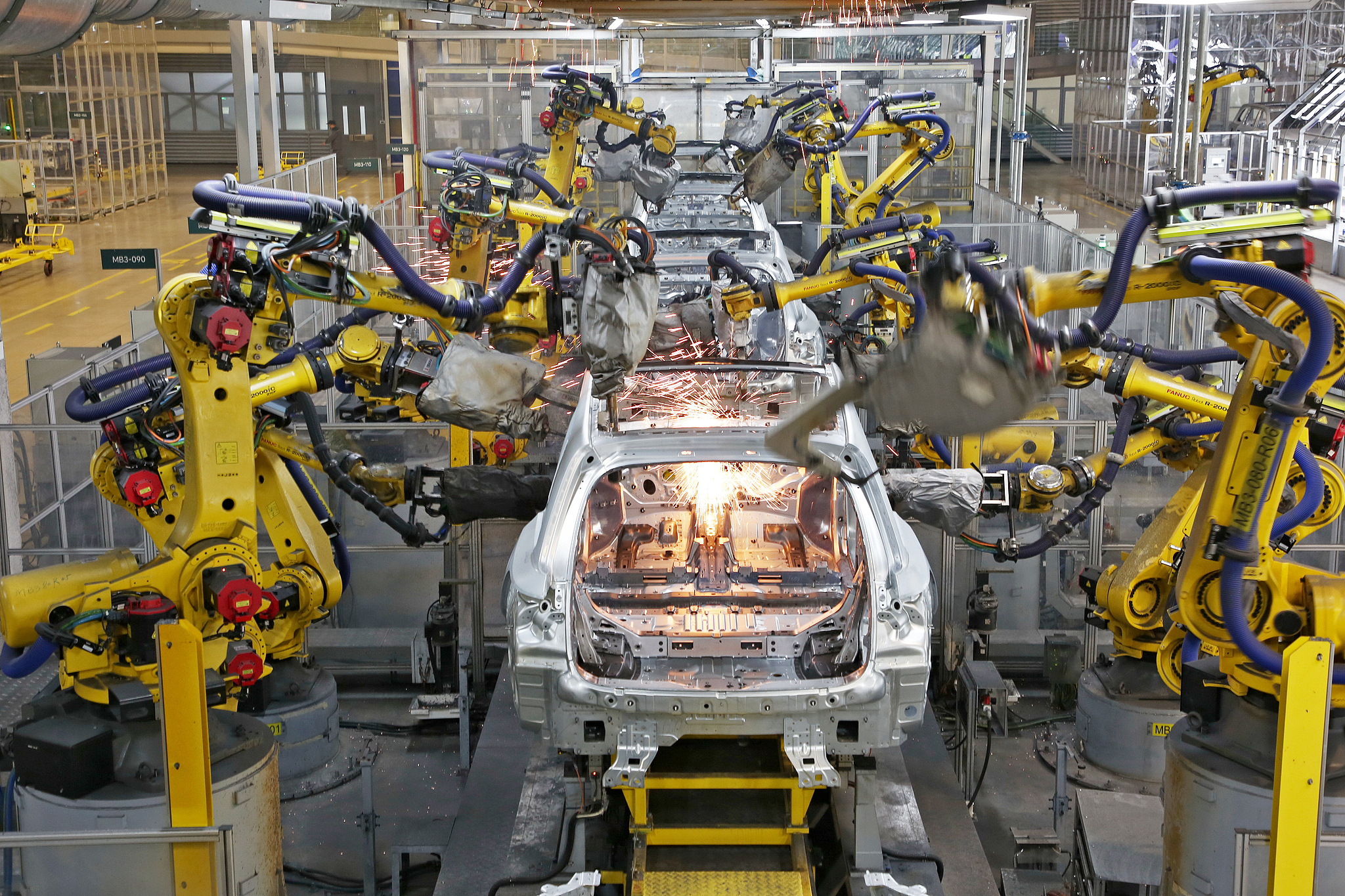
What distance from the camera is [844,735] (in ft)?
13.7

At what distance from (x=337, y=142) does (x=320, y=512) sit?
29926mm

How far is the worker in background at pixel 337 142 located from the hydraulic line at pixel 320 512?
28774mm

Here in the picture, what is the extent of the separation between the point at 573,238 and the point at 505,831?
2392 mm

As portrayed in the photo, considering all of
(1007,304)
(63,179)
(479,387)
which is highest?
(1007,304)

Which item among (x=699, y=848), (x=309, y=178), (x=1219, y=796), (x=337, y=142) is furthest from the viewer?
(x=337, y=142)

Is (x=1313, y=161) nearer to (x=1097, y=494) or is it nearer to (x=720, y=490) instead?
(x=1097, y=494)

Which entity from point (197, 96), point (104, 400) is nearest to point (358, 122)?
point (197, 96)

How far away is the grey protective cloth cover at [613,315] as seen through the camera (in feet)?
14.2

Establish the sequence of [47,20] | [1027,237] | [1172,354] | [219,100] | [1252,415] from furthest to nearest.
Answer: [219,100] < [1027,237] < [47,20] < [1172,354] < [1252,415]

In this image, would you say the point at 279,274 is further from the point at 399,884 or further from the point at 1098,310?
the point at 1098,310

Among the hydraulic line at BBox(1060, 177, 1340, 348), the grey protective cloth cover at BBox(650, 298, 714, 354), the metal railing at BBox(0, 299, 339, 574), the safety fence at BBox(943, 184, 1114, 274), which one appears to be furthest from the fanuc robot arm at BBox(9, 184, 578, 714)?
the safety fence at BBox(943, 184, 1114, 274)

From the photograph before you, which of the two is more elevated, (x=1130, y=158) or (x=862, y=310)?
(x=1130, y=158)

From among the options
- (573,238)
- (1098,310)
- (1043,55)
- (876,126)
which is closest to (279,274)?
(573,238)

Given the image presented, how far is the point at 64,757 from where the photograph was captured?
4.26m
